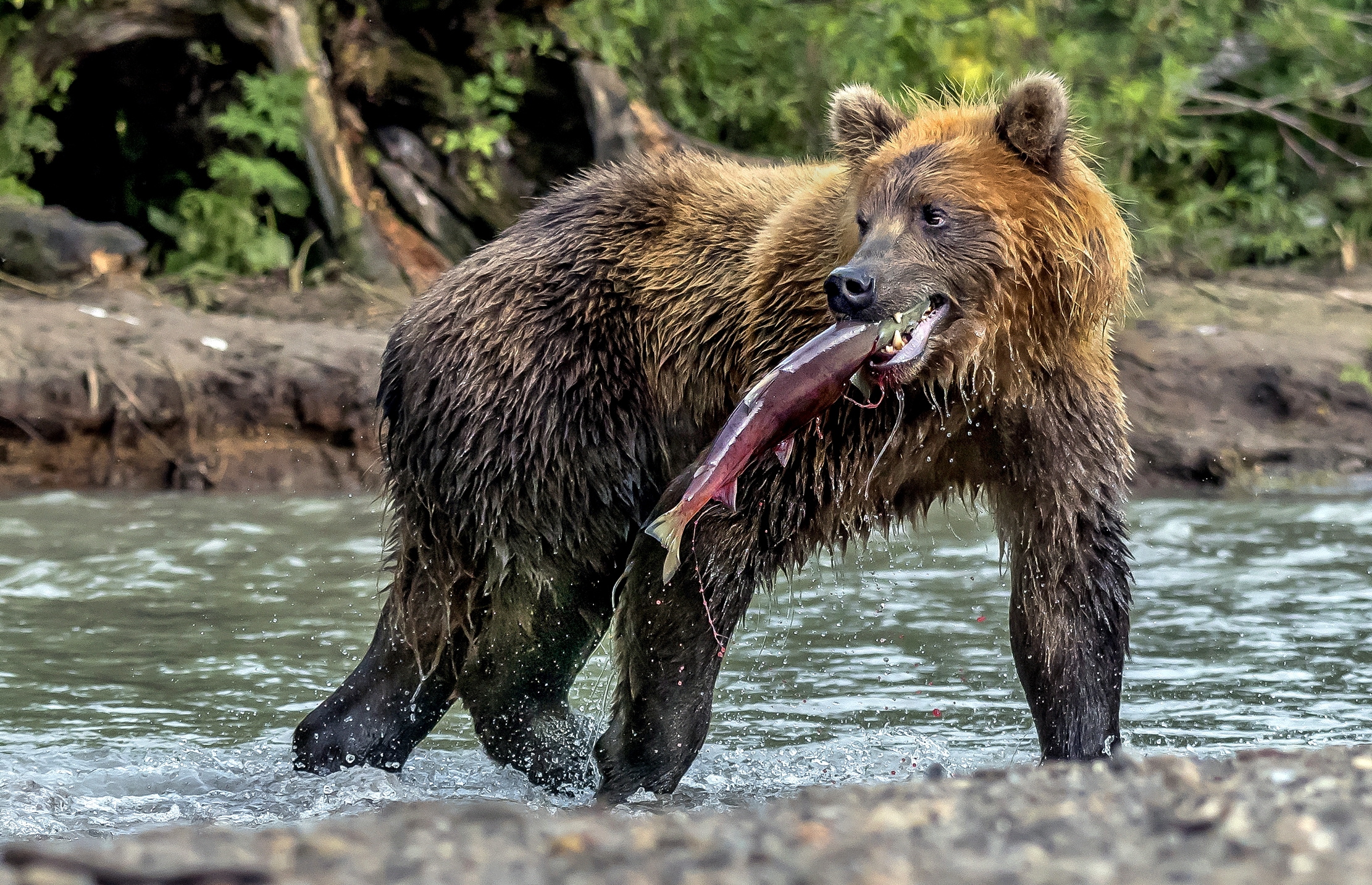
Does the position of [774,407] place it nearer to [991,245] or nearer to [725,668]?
[991,245]

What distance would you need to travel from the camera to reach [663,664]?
417 cm

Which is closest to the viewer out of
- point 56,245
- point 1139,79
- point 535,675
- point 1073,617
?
point 1073,617

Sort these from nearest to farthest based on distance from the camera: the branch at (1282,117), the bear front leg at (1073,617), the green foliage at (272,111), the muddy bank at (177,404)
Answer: the bear front leg at (1073,617)
the muddy bank at (177,404)
the green foliage at (272,111)
the branch at (1282,117)

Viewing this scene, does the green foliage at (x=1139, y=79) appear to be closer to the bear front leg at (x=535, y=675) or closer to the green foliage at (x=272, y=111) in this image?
the green foliage at (x=272, y=111)

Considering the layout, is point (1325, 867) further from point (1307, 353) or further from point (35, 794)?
point (1307, 353)

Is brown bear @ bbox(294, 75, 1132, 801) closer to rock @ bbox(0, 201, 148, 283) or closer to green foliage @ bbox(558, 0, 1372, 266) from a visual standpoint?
rock @ bbox(0, 201, 148, 283)

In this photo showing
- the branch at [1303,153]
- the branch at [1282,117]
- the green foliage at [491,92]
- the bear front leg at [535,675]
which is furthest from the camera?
the branch at [1303,153]

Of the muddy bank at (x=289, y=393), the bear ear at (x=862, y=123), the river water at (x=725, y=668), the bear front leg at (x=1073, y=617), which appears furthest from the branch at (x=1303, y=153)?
the bear front leg at (x=1073, y=617)

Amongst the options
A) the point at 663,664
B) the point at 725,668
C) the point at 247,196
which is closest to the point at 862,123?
the point at 663,664

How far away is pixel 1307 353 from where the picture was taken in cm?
944

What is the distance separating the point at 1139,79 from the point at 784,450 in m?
9.01

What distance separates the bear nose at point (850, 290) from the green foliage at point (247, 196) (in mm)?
7310

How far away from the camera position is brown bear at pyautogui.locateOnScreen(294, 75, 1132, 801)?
3.84 m

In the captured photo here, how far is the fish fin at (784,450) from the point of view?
3.79 meters
